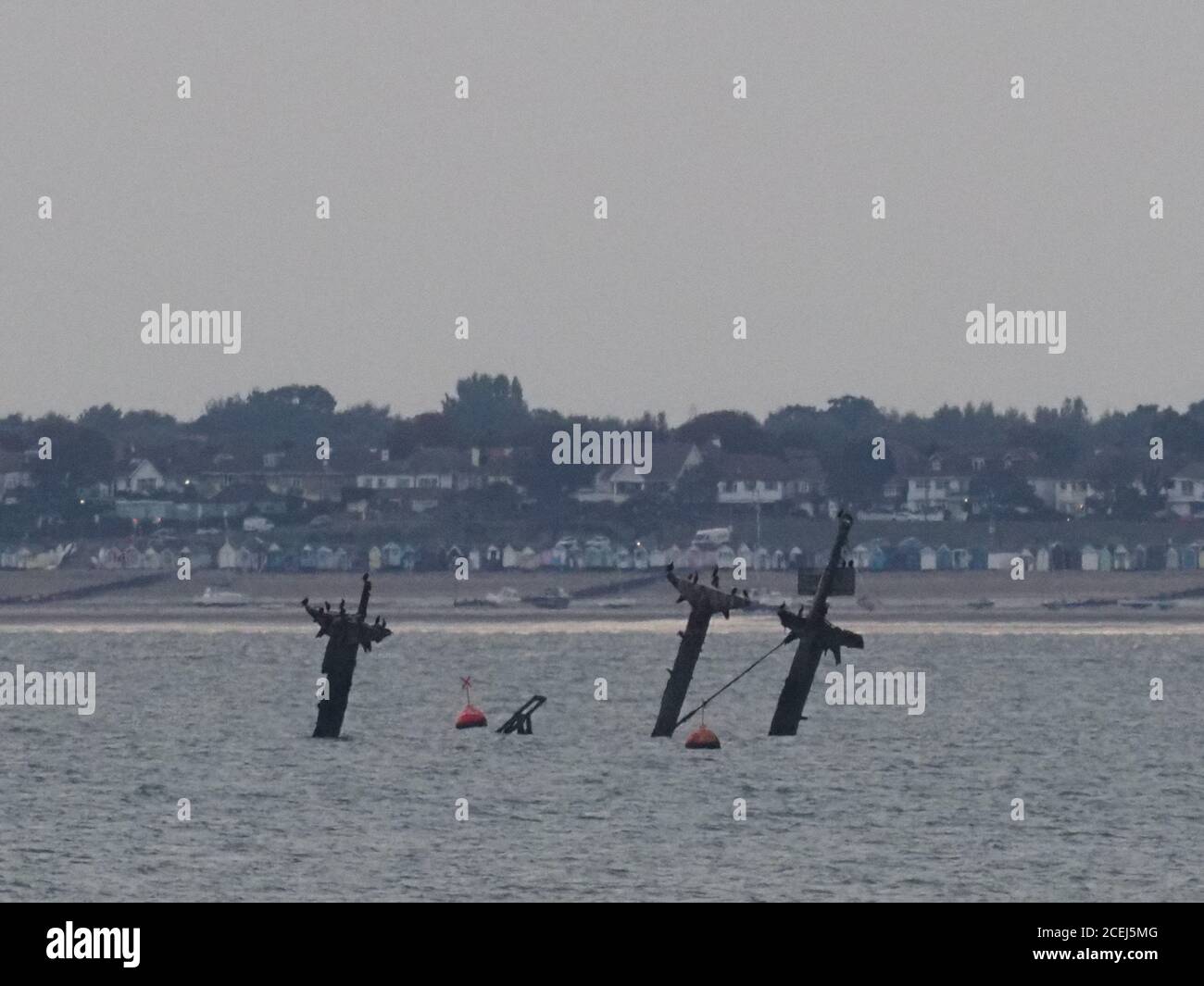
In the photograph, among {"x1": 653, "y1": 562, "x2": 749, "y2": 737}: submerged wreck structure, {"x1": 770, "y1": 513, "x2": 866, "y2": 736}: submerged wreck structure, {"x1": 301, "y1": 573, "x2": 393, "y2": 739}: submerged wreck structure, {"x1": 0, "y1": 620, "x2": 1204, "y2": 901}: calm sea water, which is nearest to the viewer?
{"x1": 0, "y1": 620, "x2": 1204, "y2": 901}: calm sea water

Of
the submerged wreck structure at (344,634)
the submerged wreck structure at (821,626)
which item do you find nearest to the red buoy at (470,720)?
the submerged wreck structure at (344,634)

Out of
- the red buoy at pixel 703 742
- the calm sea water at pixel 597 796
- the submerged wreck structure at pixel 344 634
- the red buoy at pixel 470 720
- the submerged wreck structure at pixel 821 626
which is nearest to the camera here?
the calm sea water at pixel 597 796

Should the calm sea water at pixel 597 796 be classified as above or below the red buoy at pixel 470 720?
below

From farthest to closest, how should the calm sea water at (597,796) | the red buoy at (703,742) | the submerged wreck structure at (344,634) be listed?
the red buoy at (703,742), the submerged wreck structure at (344,634), the calm sea water at (597,796)

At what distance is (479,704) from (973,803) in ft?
114

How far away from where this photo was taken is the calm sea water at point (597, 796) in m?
45.1

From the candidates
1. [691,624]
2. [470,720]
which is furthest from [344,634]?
[470,720]

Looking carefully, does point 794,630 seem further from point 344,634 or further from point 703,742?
point 344,634

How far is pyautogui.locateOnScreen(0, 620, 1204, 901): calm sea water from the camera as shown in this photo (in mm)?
45125

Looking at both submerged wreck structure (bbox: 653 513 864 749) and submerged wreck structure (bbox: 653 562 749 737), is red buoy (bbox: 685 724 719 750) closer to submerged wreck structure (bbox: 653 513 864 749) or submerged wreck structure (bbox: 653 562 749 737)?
submerged wreck structure (bbox: 653 513 864 749)

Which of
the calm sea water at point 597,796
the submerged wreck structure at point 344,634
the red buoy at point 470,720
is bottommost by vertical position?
the calm sea water at point 597,796

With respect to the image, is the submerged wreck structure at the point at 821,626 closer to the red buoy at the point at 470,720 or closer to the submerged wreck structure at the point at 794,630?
the submerged wreck structure at the point at 794,630

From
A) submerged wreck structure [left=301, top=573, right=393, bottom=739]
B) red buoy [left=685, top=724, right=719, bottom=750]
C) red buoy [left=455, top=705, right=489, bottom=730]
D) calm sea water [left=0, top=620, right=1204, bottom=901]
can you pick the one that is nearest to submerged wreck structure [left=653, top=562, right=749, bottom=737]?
calm sea water [left=0, top=620, right=1204, bottom=901]

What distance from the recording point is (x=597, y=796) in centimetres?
5684
